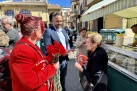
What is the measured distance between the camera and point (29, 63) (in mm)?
1494

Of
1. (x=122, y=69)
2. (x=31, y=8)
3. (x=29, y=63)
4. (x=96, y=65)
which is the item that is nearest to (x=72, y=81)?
(x=122, y=69)

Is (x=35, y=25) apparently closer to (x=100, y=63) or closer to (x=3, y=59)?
(x=3, y=59)

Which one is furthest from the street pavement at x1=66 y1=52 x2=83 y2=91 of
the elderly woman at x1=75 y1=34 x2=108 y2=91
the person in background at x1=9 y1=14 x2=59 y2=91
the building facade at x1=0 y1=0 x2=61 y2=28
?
the building facade at x1=0 y1=0 x2=61 y2=28

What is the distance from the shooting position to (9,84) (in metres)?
2.12

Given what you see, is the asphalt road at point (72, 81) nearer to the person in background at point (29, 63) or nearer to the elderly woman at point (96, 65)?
the elderly woman at point (96, 65)

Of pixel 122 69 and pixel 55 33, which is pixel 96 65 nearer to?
pixel 122 69

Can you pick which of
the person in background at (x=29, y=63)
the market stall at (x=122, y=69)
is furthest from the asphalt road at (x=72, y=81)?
the person in background at (x=29, y=63)

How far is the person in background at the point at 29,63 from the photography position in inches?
57.5

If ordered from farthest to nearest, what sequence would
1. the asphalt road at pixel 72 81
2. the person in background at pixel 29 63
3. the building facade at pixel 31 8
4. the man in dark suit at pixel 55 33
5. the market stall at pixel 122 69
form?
the building facade at pixel 31 8
the asphalt road at pixel 72 81
the man in dark suit at pixel 55 33
the market stall at pixel 122 69
the person in background at pixel 29 63

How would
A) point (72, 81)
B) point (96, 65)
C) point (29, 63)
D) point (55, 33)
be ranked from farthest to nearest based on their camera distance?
point (72, 81), point (55, 33), point (96, 65), point (29, 63)

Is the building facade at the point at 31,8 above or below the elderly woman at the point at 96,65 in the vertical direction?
above

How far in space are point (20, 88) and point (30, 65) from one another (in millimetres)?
246

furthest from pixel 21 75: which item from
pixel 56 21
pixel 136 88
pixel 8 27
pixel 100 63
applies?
pixel 8 27

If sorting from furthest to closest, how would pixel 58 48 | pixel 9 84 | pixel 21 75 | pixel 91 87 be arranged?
pixel 91 87
pixel 9 84
pixel 58 48
pixel 21 75
